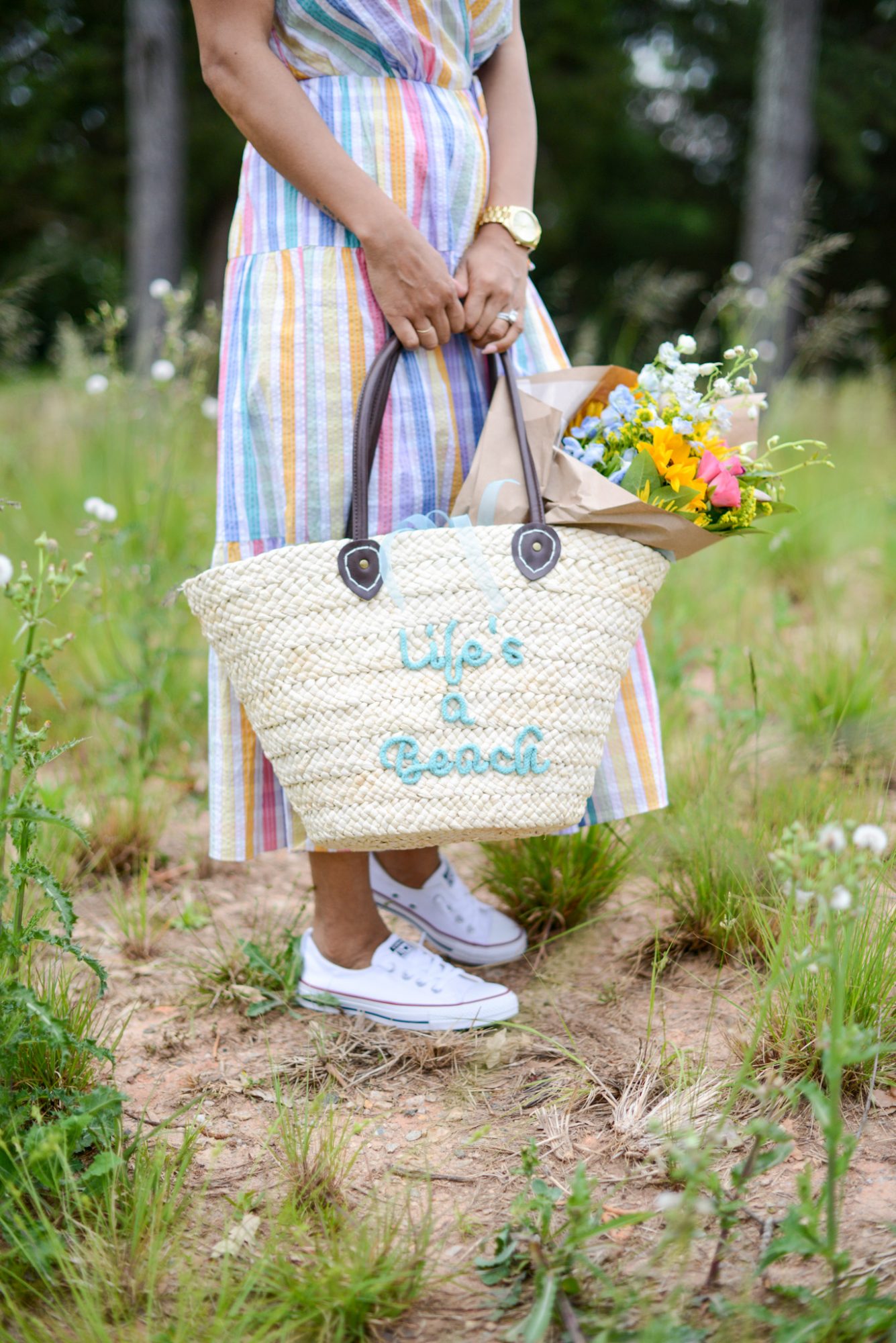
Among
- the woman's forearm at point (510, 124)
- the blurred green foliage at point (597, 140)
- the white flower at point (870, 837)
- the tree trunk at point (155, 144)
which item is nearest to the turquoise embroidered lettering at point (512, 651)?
the white flower at point (870, 837)

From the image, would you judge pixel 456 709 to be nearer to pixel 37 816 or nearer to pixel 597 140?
pixel 37 816

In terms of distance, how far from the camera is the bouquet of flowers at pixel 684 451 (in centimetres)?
132

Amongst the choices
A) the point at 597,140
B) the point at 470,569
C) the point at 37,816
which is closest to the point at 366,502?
the point at 470,569

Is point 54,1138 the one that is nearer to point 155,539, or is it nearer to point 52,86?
point 155,539

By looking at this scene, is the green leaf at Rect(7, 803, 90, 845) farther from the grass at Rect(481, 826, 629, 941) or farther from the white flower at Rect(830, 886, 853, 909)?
the grass at Rect(481, 826, 629, 941)

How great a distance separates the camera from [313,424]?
4.62 ft

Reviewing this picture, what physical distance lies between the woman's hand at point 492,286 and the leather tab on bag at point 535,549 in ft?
1.14

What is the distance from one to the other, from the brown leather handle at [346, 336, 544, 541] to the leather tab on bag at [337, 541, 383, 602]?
0.05m

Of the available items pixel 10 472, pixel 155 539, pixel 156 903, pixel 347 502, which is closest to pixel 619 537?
pixel 347 502

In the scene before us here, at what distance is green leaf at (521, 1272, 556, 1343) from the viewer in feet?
2.97

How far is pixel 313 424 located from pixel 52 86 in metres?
13.8

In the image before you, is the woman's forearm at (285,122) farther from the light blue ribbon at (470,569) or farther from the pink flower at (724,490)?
the pink flower at (724,490)

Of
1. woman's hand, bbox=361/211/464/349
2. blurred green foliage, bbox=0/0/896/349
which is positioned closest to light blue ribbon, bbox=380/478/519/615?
woman's hand, bbox=361/211/464/349

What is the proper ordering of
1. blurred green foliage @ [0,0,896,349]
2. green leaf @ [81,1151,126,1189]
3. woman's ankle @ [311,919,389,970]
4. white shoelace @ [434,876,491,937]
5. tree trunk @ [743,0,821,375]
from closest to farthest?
green leaf @ [81,1151,126,1189]
woman's ankle @ [311,919,389,970]
white shoelace @ [434,876,491,937]
tree trunk @ [743,0,821,375]
blurred green foliage @ [0,0,896,349]
